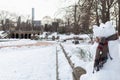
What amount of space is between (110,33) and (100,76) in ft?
2.24

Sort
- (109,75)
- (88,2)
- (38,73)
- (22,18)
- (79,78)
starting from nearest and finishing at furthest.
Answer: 1. (109,75)
2. (79,78)
3. (38,73)
4. (88,2)
5. (22,18)

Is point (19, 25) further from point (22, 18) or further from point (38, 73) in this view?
point (38, 73)

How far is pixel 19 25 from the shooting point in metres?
131

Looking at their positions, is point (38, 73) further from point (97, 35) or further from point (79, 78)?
point (97, 35)

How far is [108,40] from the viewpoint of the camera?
522cm

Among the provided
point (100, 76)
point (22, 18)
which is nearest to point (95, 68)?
point (100, 76)

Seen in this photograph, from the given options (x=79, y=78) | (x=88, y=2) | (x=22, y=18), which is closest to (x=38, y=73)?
(x=88, y=2)

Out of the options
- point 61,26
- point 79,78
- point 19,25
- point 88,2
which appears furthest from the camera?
point 19,25

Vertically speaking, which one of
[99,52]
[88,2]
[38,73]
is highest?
[88,2]

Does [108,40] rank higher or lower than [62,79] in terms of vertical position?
higher

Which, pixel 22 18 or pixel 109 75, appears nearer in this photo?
pixel 109 75

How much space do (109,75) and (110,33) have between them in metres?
0.65

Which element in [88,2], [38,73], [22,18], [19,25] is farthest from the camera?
[22,18]

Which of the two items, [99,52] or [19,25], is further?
[19,25]
